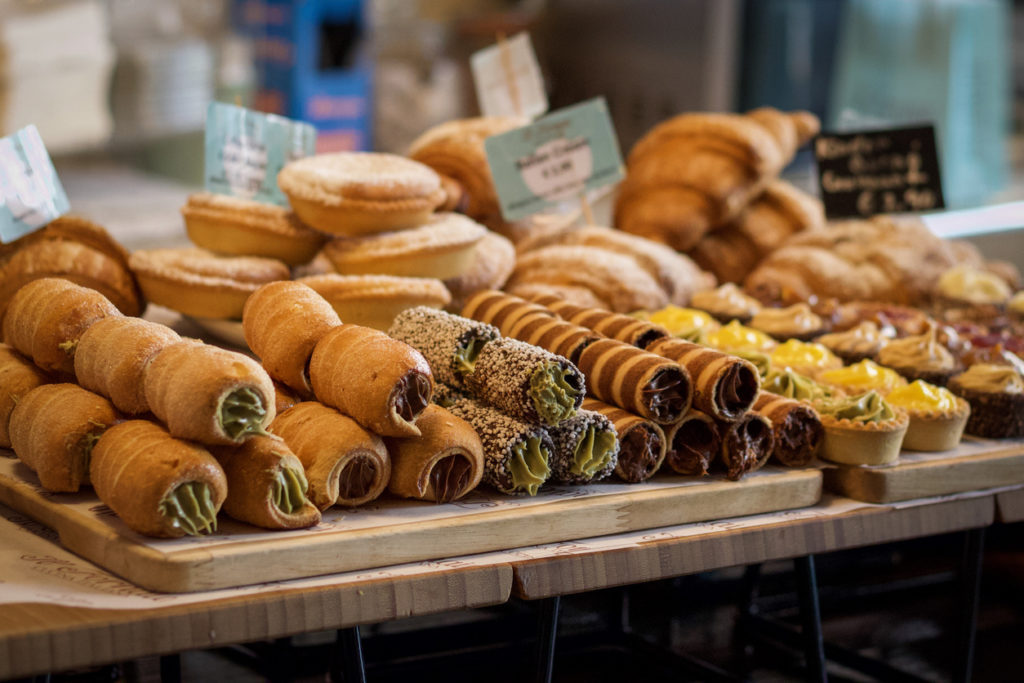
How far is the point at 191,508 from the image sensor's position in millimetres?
1396

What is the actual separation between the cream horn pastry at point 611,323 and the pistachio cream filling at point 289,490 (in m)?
0.71

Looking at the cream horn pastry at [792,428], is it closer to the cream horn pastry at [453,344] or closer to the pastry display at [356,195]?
the cream horn pastry at [453,344]

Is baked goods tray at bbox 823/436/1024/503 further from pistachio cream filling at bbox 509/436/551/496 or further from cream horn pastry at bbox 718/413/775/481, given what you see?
pistachio cream filling at bbox 509/436/551/496

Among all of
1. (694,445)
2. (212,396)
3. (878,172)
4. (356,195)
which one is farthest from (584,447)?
(878,172)

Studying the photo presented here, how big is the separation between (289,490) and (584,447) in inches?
18.6

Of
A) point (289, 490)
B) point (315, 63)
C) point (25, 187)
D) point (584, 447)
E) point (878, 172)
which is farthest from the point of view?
point (315, 63)

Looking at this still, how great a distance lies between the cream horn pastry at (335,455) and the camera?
1.50 m

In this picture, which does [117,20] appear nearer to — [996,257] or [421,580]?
[996,257]

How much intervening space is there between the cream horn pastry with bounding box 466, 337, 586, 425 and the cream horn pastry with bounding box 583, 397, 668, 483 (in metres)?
0.12

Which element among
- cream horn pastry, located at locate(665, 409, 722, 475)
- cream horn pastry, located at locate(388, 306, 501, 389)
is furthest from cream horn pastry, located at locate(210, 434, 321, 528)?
cream horn pastry, located at locate(665, 409, 722, 475)

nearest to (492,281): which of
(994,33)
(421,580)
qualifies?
A: (421,580)

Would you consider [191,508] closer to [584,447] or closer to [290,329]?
[290,329]

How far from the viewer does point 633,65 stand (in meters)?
5.58

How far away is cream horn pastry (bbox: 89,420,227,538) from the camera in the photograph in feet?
4.47
